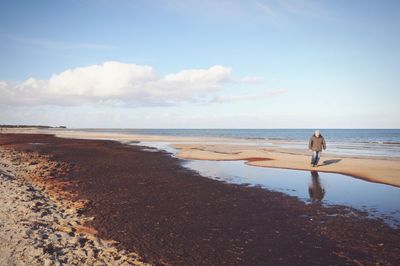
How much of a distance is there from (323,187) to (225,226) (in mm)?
7617

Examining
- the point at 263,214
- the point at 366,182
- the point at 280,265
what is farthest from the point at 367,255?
the point at 366,182

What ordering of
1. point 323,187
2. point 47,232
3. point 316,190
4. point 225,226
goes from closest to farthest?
1. point 47,232
2. point 225,226
3. point 316,190
4. point 323,187

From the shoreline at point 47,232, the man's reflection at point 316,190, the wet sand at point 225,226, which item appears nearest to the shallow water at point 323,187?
the man's reflection at point 316,190

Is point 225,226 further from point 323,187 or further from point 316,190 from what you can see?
point 323,187

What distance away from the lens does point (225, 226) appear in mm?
9008

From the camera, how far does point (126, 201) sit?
11.7 m

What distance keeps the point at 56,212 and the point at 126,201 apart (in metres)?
2.72

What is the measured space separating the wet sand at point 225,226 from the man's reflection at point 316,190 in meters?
A: 0.96

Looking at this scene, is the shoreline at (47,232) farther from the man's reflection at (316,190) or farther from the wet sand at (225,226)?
the man's reflection at (316,190)

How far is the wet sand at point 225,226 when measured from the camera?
7102 mm

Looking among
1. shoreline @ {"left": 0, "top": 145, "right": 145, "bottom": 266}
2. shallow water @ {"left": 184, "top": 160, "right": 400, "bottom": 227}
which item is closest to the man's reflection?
shallow water @ {"left": 184, "top": 160, "right": 400, "bottom": 227}

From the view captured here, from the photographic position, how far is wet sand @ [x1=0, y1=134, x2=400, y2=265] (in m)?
7.10

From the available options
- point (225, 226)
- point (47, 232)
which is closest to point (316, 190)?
Answer: point (225, 226)

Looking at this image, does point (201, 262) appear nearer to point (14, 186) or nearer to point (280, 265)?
point (280, 265)
